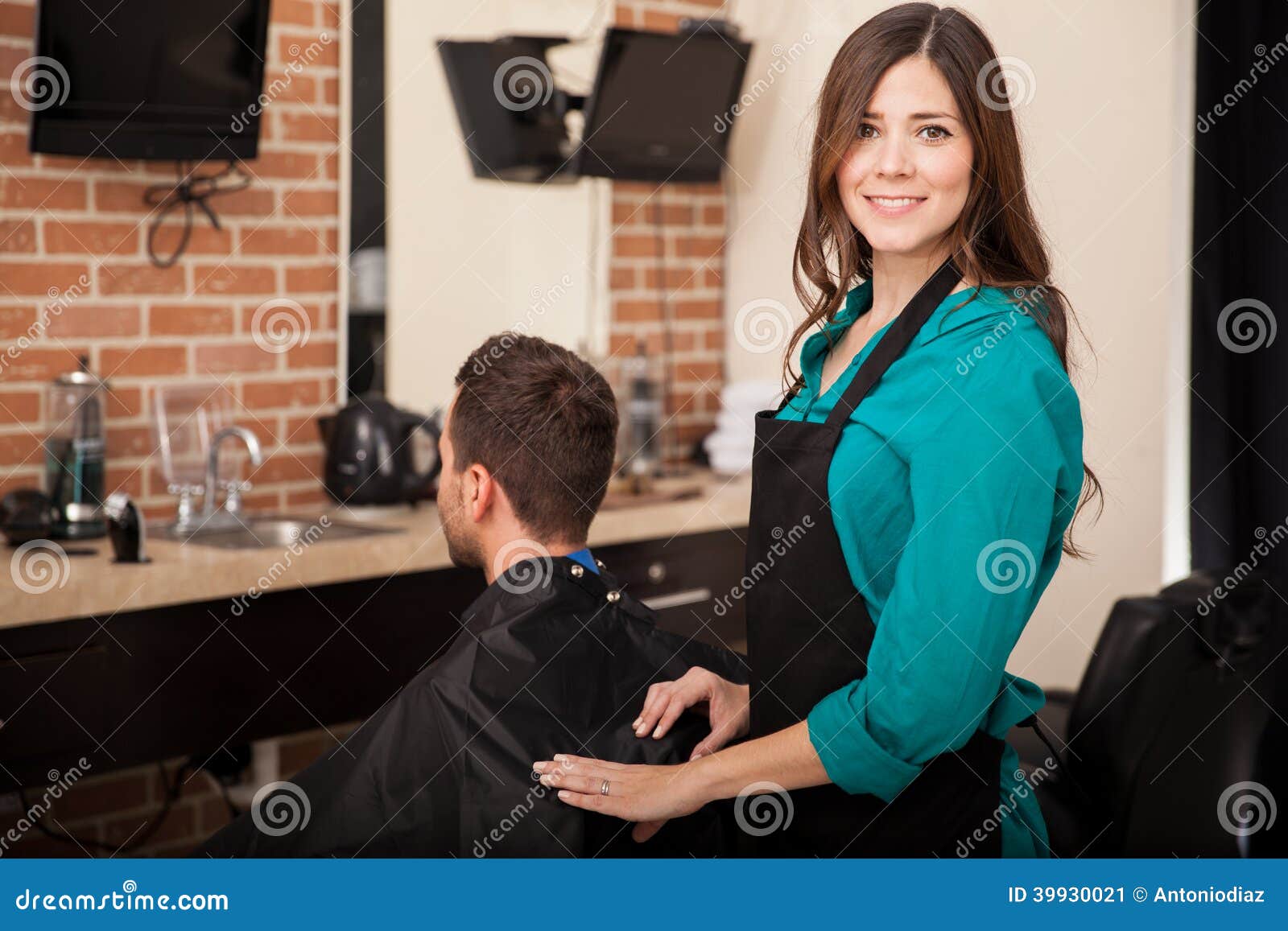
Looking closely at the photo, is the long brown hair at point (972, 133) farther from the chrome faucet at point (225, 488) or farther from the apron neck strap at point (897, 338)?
the chrome faucet at point (225, 488)

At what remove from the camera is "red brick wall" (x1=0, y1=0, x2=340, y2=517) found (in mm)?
2738

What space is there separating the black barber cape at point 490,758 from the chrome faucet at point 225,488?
130 cm

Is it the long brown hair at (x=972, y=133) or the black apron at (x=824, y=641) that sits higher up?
the long brown hair at (x=972, y=133)

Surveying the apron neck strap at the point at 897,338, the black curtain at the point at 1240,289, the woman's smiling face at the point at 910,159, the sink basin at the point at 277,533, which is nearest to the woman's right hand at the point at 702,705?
the apron neck strap at the point at 897,338

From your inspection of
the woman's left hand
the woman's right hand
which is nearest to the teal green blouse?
the woman's left hand

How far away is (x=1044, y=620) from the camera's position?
3.40 meters

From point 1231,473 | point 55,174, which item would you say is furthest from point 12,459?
point 1231,473

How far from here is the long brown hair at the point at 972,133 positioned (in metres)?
1.35

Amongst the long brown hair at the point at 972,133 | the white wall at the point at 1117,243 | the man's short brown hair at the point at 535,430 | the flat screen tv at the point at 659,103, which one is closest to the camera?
the long brown hair at the point at 972,133

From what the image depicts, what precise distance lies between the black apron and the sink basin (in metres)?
1.47

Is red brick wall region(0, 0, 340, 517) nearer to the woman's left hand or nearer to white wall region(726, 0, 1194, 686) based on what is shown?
white wall region(726, 0, 1194, 686)

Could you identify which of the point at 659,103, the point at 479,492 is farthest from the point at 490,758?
the point at 659,103
